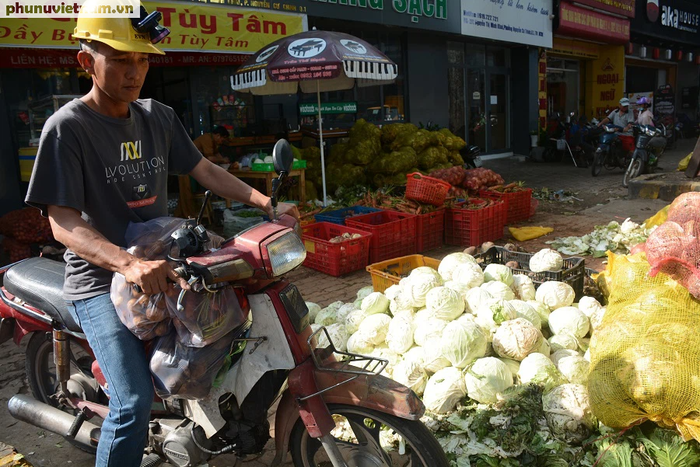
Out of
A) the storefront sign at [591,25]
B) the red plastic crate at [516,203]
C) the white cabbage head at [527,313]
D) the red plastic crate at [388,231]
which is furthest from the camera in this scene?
the storefront sign at [591,25]

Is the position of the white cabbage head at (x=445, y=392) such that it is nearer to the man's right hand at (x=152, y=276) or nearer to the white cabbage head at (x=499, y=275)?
the white cabbage head at (x=499, y=275)

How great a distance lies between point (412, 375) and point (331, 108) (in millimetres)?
9672

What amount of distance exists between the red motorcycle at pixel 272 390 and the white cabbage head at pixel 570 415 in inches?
33.0

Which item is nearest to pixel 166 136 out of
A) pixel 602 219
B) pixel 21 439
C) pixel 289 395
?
pixel 289 395

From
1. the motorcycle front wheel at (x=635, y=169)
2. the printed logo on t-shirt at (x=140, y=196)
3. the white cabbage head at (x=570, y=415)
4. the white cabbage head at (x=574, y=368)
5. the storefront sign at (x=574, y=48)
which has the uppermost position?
the storefront sign at (x=574, y=48)

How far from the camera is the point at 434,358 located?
336 cm

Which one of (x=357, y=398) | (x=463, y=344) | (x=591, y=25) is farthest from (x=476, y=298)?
(x=591, y=25)

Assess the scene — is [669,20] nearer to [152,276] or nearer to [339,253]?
[339,253]

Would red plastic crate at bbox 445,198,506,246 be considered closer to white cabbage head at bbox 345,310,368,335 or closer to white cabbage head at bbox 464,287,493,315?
white cabbage head at bbox 464,287,493,315

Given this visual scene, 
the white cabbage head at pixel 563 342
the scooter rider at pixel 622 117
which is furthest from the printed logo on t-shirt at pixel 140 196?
the scooter rider at pixel 622 117

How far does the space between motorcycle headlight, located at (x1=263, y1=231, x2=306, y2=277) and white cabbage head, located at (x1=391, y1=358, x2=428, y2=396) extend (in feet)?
4.71

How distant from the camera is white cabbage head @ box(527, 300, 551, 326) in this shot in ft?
12.7

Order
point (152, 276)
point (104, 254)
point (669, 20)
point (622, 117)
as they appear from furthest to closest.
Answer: point (669, 20) < point (622, 117) < point (104, 254) < point (152, 276)

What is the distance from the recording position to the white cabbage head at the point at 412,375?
11.0 feet
